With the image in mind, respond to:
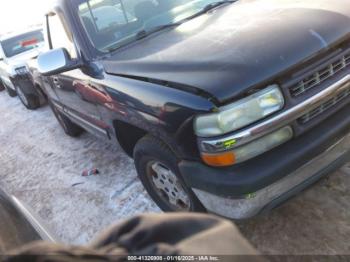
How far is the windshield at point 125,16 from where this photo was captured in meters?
3.10

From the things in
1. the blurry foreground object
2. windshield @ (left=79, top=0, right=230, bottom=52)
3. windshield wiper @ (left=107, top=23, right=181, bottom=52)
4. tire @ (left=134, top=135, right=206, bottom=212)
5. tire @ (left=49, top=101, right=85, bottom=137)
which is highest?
windshield @ (left=79, top=0, right=230, bottom=52)

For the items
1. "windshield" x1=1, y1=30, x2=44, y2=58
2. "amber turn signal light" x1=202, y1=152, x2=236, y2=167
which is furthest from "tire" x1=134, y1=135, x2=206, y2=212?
"windshield" x1=1, y1=30, x2=44, y2=58

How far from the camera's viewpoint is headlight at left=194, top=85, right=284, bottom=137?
196 centimetres

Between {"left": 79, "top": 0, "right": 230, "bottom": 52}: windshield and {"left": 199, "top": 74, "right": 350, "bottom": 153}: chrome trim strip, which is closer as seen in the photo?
{"left": 199, "top": 74, "right": 350, "bottom": 153}: chrome trim strip

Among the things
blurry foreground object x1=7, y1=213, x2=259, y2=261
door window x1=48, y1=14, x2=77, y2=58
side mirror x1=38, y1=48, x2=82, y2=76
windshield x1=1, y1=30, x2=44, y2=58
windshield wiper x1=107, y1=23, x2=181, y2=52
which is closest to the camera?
blurry foreground object x1=7, y1=213, x2=259, y2=261

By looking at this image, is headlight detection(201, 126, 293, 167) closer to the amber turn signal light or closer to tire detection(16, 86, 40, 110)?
the amber turn signal light

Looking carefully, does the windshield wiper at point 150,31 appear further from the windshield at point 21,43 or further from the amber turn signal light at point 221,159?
the windshield at point 21,43

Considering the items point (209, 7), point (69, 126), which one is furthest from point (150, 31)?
point (69, 126)

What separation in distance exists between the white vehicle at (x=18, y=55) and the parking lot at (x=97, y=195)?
110 centimetres

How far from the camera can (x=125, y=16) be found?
3180mm

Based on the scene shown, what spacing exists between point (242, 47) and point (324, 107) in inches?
23.5

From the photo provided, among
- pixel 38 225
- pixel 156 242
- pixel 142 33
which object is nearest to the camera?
pixel 156 242

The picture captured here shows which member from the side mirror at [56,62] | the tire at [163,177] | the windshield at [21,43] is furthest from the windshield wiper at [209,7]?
the windshield at [21,43]

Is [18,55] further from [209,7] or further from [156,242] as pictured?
[156,242]
